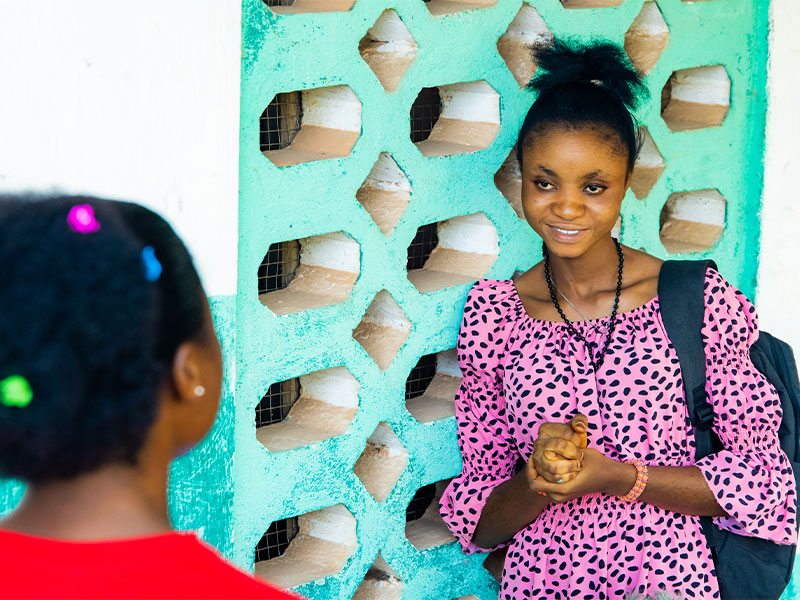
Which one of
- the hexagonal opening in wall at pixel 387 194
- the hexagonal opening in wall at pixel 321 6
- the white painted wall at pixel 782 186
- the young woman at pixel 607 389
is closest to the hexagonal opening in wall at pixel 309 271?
the hexagonal opening in wall at pixel 387 194

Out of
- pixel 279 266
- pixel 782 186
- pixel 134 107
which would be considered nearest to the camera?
pixel 134 107

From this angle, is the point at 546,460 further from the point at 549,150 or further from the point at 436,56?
the point at 436,56

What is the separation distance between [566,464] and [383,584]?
0.65m

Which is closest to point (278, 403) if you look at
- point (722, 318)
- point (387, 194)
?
point (387, 194)

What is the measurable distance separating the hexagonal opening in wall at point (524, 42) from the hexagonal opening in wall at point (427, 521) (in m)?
0.97

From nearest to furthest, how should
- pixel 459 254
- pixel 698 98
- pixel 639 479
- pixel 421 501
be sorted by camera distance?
1. pixel 639 479
2. pixel 459 254
3. pixel 421 501
4. pixel 698 98

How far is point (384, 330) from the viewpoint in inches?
102

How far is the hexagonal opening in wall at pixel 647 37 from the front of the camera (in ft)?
9.61

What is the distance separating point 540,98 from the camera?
94.5 inches

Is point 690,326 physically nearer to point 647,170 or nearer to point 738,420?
point 738,420

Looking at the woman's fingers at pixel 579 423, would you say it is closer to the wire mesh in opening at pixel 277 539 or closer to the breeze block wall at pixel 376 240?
the breeze block wall at pixel 376 240

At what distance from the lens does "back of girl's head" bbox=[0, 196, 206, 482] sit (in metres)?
1.11

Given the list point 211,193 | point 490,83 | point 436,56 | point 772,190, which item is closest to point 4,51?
point 211,193

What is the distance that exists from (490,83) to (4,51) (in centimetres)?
112
